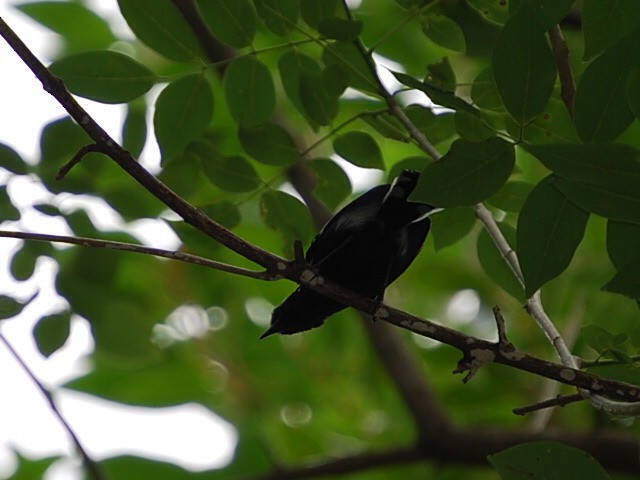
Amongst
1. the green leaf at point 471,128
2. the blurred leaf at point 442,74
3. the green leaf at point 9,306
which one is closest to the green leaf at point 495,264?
the green leaf at point 471,128

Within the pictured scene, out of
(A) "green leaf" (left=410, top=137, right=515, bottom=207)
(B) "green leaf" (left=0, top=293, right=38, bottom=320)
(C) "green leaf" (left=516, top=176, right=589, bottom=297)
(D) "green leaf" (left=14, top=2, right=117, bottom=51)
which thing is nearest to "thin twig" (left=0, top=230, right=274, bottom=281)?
(B) "green leaf" (left=0, top=293, right=38, bottom=320)

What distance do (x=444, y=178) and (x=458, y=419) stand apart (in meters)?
2.59

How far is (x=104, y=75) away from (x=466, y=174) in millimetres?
894

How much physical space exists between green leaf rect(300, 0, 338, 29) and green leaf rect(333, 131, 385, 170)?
302 millimetres

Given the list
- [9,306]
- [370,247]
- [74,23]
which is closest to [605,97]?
[370,247]

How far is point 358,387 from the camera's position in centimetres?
405

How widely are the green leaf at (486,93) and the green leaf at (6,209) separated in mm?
1130

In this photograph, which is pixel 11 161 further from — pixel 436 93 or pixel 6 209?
pixel 436 93

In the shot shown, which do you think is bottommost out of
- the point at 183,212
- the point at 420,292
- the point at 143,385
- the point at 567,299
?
the point at 183,212

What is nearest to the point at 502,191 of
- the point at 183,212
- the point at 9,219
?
the point at 183,212

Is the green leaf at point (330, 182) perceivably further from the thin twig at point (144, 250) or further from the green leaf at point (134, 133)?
the thin twig at point (144, 250)

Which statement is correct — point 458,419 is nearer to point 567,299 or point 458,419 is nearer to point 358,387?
point 358,387

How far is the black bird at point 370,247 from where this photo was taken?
2250mm

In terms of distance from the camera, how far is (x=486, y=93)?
212 cm
